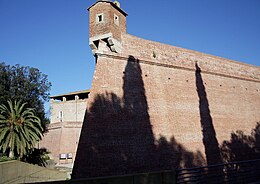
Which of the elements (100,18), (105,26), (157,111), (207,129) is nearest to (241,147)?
(207,129)

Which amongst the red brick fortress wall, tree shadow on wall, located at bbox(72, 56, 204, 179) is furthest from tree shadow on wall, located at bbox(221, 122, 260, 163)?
tree shadow on wall, located at bbox(72, 56, 204, 179)

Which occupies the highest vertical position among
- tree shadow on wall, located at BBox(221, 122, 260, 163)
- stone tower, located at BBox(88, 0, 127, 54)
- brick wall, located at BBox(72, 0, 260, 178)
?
stone tower, located at BBox(88, 0, 127, 54)

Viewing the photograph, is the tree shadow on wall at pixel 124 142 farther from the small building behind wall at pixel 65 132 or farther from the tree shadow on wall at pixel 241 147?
the small building behind wall at pixel 65 132

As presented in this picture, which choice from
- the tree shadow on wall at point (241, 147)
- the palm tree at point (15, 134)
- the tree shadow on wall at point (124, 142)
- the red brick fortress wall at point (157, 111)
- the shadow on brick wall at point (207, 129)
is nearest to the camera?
the tree shadow on wall at point (124, 142)

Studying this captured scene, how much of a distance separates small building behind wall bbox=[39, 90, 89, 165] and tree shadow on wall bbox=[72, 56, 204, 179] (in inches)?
627

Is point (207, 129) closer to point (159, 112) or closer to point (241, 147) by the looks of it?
point (241, 147)

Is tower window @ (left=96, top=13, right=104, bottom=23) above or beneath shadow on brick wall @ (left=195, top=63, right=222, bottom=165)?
above

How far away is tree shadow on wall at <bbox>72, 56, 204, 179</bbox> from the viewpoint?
7586 mm

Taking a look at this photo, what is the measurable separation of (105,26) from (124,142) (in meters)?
5.51

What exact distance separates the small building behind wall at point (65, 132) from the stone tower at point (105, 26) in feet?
50.6

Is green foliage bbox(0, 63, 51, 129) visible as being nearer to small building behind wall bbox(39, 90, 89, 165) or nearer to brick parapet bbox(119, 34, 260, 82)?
small building behind wall bbox(39, 90, 89, 165)

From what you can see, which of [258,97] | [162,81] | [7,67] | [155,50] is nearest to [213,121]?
[162,81]

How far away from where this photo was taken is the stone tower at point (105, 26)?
9.80 meters

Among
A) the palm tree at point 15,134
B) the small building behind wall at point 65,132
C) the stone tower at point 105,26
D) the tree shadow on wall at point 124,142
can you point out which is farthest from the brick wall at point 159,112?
the small building behind wall at point 65,132
